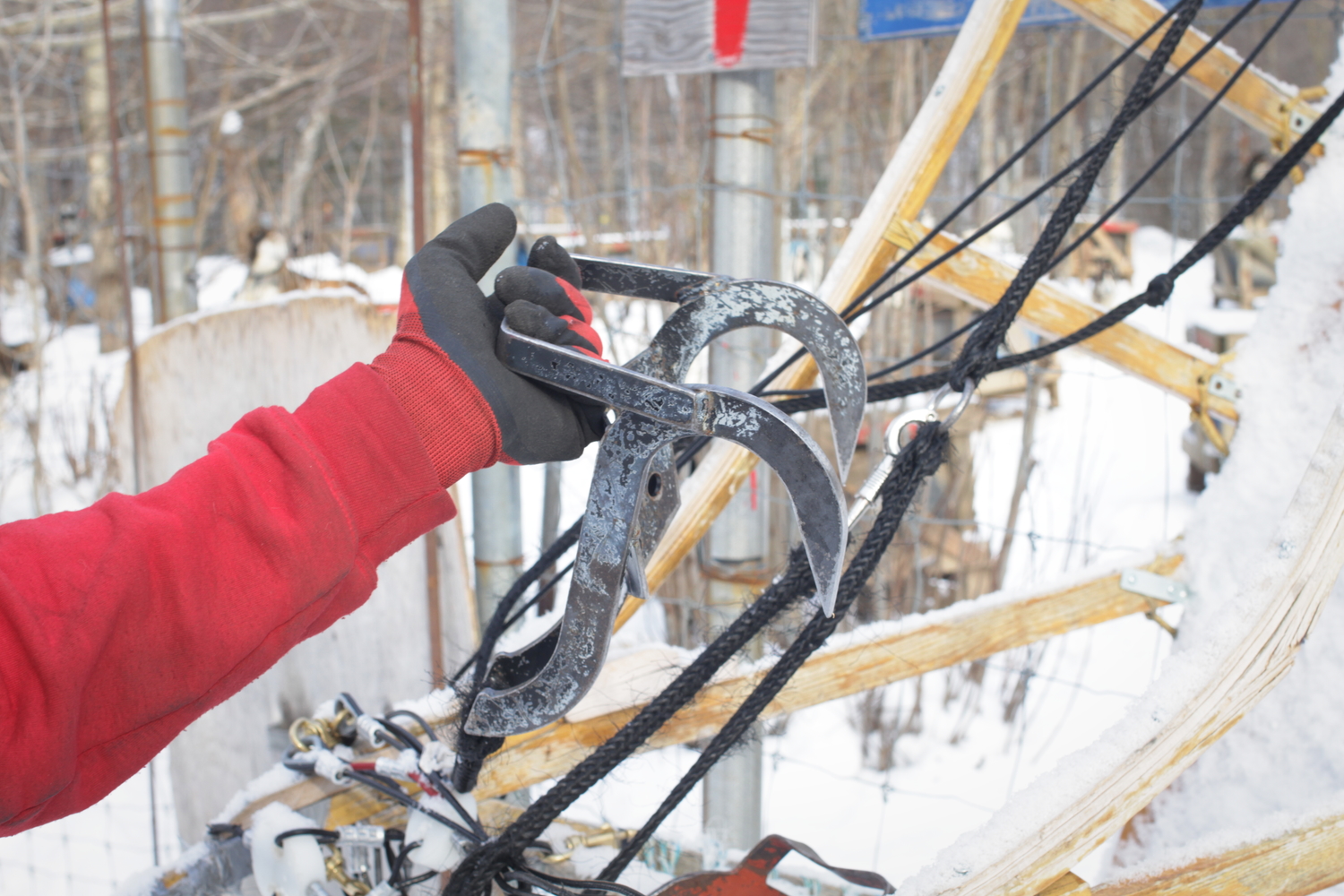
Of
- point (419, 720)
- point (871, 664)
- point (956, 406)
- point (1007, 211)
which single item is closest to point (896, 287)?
point (1007, 211)

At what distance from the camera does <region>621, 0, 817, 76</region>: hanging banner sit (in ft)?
6.67

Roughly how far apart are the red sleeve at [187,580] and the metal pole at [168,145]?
2859mm

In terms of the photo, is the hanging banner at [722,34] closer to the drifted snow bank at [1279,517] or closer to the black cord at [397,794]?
the drifted snow bank at [1279,517]

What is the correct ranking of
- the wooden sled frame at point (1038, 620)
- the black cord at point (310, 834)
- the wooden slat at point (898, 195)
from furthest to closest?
the wooden slat at point (898, 195), the black cord at point (310, 834), the wooden sled frame at point (1038, 620)

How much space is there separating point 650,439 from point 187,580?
439 millimetres

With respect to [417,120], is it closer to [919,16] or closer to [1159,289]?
[919,16]

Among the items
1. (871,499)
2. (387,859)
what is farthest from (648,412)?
(387,859)

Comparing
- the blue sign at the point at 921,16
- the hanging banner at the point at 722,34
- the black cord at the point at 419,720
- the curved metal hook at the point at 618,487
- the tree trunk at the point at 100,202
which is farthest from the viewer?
the tree trunk at the point at 100,202

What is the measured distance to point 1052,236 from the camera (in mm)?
1231

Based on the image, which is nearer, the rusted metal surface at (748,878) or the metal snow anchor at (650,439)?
the metal snow anchor at (650,439)

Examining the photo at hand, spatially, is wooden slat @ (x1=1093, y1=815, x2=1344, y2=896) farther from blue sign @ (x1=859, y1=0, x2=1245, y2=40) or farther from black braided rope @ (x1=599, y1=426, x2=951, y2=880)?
blue sign @ (x1=859, y1=0, x2=1245, y2=40)


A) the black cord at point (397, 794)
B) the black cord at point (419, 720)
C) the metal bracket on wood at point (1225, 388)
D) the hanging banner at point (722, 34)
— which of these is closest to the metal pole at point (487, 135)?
the hanging banner at point (722, 34)

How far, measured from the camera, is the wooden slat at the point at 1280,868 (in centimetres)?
101

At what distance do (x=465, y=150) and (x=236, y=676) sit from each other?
1.61 meters
